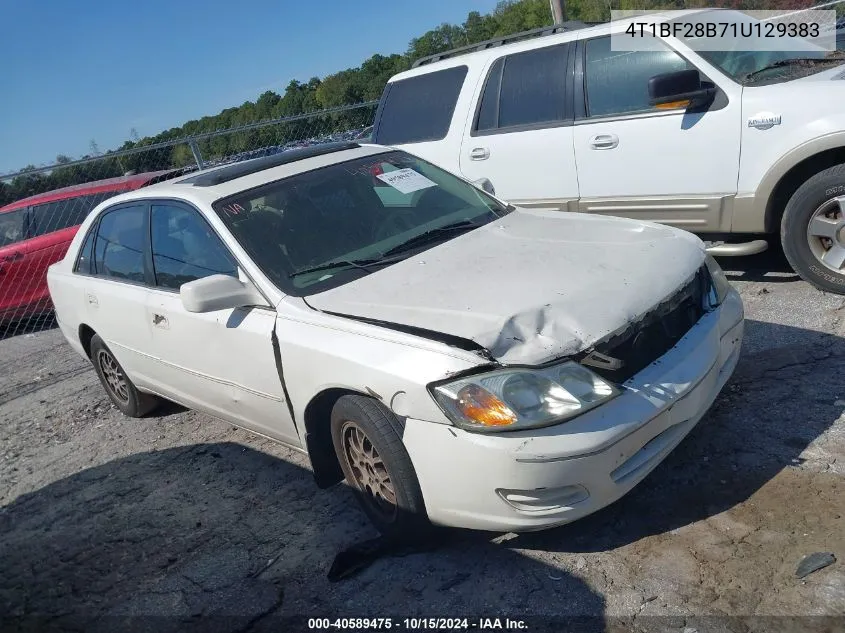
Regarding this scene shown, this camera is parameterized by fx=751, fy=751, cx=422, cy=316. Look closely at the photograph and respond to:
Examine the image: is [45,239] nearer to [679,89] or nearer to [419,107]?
[419,107]

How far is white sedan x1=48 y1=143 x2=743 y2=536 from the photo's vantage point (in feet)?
8.86

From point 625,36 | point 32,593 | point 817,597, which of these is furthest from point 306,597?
point 625,36

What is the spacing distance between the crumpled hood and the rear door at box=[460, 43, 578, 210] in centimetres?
201

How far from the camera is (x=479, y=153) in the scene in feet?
20.6

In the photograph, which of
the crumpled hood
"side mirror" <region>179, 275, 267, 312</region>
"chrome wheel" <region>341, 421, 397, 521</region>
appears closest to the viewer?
the crumpled hood

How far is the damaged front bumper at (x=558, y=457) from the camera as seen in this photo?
2631mm

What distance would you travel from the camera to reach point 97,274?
199 inches

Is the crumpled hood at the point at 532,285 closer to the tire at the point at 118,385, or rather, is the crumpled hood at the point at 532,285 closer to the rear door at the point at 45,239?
the tire at the point at 118,385

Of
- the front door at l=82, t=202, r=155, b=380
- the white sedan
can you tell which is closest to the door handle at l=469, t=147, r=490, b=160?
the white sedan

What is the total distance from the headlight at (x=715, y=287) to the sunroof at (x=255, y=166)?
7.39 ft

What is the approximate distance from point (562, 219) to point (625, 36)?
2.16 meters

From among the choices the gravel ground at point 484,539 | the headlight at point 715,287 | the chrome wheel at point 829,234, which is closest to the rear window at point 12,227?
the gravel ground at point 484,539

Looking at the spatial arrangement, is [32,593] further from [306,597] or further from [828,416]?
[828,416]

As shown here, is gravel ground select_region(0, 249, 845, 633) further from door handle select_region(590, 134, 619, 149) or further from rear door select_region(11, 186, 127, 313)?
rear door select_region(11, 186, 127, 313)
